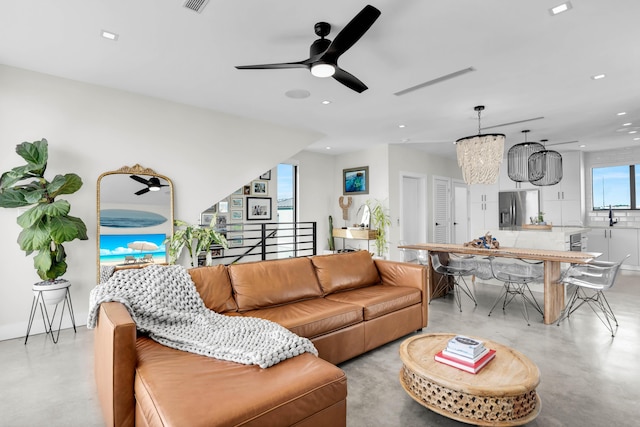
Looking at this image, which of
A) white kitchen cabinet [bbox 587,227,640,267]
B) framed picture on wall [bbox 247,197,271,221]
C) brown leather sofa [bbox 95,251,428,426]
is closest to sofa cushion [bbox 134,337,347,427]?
brown leather sofa [bbox 95,251,428,426]

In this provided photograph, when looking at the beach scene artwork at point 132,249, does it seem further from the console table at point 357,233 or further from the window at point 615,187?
the window at point 615,187

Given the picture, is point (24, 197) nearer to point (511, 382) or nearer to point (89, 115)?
point (89, 115)

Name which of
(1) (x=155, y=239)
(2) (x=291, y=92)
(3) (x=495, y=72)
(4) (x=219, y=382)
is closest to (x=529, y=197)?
(3) (x=495, y=72)

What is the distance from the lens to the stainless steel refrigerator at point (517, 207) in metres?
8.01

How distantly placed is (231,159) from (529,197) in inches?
279

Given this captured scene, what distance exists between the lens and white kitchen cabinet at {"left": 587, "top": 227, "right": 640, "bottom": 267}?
693 cm

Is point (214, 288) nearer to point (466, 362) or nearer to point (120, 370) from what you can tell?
point (120, 370)

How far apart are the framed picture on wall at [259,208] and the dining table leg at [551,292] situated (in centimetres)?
481

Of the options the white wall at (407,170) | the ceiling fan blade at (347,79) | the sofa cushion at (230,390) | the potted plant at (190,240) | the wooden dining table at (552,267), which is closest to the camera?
the sofa cushion at (230,390)

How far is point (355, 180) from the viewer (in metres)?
7.42

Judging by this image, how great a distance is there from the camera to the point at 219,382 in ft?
4.88

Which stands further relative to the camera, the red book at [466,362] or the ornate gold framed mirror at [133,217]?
the ornate gold framed mirror at [133,217]

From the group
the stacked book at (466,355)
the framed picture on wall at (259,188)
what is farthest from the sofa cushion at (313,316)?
the framed picture on wall at (259,188)

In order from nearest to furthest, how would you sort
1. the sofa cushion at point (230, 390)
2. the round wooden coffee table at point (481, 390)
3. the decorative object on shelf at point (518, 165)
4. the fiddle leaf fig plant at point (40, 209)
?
1. the sofa cushion at point (230, 390)
2. the round wooden coffee table at point (481, 390)
3. the fiddle leaf fig plant at point (40, 209)
4. the decorative object on shelf at point (518, 165)
